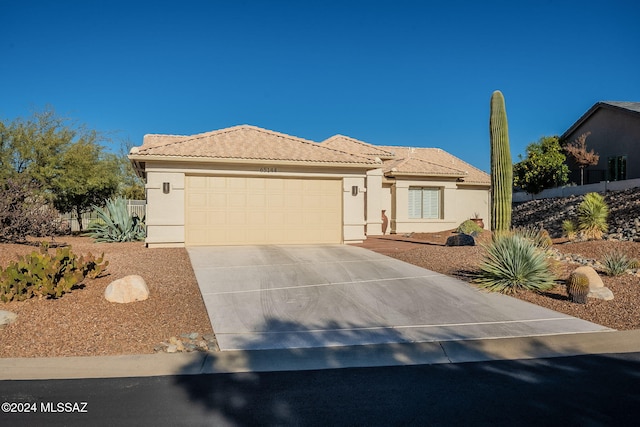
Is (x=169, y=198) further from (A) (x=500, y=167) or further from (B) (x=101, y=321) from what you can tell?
(A) (x=500, y=167)

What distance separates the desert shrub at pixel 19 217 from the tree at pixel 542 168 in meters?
26.0

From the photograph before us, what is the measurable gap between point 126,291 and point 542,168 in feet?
89.6

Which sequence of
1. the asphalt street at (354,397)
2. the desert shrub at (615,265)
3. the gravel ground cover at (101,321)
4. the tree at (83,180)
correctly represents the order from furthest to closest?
1. the tree at (83,180)
2. the desert shrub at (615,265)
3. the gravel ground cover at (101,321)
4. the asphalt street at (354,397)

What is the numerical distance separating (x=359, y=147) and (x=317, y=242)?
8726 mm

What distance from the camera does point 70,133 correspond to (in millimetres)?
26375

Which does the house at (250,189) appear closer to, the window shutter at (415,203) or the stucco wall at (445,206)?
the stucco wall at (445,206)

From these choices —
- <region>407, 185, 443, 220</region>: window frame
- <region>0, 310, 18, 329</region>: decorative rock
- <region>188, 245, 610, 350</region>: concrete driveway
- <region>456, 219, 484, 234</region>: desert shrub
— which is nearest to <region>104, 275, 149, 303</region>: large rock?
<region>188, 245, 610, 350</region>: concrete driveway

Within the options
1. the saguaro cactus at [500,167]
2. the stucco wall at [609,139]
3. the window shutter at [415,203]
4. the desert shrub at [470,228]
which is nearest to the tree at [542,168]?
the stucco wall at [609,139]

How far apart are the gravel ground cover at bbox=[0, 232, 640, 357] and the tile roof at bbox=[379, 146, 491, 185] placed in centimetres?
1251

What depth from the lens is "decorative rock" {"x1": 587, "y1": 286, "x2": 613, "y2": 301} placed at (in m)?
9.36

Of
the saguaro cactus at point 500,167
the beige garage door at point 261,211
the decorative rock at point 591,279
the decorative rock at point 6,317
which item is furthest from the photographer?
the beige garage door at point 261,211

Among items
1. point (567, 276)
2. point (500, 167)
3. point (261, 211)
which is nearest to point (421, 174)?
point (261, 211)

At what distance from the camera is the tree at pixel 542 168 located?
2984 cm

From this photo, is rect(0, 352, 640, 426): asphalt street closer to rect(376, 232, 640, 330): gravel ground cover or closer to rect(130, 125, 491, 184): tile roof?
rect(376, 232, 640, 330): gravel ground cover
